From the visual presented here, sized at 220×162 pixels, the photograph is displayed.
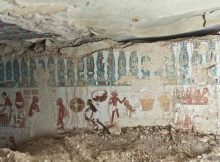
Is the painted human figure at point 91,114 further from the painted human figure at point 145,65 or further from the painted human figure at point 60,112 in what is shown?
the painted human figure at point 145,65

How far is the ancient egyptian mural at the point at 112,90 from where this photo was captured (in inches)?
95.5

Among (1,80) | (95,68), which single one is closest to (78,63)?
(95,68)

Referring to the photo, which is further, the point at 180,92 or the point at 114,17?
the point at 180,92

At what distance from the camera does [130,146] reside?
7.91ft

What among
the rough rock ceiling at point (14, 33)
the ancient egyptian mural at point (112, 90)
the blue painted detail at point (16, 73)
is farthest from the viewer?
the blue painted detail at point (16, 73)

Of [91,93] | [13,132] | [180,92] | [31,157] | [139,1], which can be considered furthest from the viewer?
[13,132]

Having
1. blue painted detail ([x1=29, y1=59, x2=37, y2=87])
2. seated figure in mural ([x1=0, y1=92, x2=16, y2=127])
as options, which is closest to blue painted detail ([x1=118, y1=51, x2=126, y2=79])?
blue painted detail ([x1=29, y1=59, x2=37, y2=87])

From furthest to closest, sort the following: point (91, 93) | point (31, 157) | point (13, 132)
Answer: point (13, 132)
point (91, 93)
point (31, 157)

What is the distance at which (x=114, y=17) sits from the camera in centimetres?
203

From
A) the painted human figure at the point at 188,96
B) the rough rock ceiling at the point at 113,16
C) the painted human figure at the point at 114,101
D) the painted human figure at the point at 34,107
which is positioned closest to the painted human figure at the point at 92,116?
the painted human figure at the point at 114,101

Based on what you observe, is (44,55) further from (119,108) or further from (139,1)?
(139,1)

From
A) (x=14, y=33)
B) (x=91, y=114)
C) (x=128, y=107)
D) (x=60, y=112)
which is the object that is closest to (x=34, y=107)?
(x=60, y=112)

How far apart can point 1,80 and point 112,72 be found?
94 cm

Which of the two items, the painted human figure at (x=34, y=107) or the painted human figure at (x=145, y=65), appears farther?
the painted human figure at (x=34, y=107)
